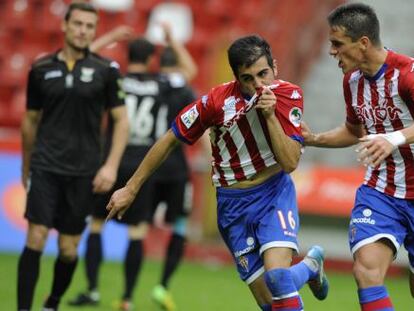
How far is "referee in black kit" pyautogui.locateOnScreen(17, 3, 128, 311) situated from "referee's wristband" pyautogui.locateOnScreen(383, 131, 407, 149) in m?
2.49

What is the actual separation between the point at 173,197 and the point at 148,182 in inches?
26.1

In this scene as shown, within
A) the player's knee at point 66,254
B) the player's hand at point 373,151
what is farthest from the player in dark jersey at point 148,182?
the player's hand at point 373,151

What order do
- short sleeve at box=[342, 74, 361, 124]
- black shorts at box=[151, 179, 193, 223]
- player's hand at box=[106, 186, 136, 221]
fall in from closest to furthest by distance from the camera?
player's hand at box=[106, 186, 136, 221] < short sleeve at box=[342, 74, 361, 124] < black shorts at box=[151, 179, 193, 223]

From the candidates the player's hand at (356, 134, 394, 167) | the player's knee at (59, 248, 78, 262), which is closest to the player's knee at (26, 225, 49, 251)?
the player's knee at (59, 248, 78, 262)

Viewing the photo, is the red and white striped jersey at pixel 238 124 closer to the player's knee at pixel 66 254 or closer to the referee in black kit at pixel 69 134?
the referee in black kit at pixel 69 134

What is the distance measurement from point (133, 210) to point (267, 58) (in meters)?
3.38

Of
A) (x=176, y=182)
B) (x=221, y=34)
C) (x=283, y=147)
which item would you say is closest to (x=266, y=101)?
(x=283, y=147)

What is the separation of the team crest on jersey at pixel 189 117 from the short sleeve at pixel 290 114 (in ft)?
1.59

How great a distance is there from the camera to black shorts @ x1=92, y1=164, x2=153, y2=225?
8625 millimetres

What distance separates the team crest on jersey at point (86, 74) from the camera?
7246 mm

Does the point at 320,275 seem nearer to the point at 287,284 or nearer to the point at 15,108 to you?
the point at 287,284

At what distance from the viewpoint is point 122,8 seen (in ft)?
49.4

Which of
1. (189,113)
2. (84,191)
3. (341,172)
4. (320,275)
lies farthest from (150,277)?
(189,113)

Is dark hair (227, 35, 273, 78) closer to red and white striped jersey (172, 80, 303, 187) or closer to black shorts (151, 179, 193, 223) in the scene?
red and white striped jersey (172, 80, 303, 187)
